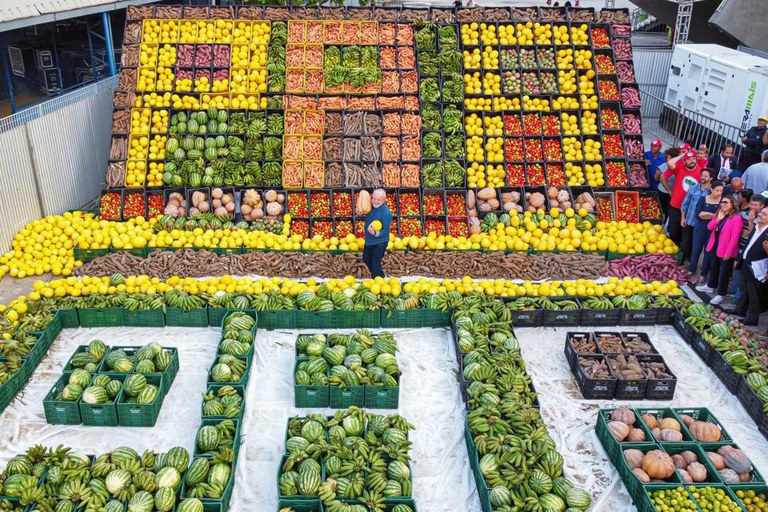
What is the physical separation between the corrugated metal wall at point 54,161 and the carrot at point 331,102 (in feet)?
17.5

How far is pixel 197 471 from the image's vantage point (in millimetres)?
6539

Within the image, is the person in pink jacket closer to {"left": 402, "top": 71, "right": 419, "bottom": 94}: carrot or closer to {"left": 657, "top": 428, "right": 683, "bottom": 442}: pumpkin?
{"left": 657, "top": 428, "right": 683, "bottom": 442}: pumpkin

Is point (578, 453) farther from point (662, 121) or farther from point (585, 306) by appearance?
point (662, 121)

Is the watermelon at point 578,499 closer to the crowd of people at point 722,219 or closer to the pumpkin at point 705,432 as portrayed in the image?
the pumpkin at point 705,432

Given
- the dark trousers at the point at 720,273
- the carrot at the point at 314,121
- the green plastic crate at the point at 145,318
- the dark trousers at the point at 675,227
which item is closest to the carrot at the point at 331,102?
the carrot at the point at 314,121

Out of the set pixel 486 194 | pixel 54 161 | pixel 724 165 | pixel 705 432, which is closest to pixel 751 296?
pixel 724 165

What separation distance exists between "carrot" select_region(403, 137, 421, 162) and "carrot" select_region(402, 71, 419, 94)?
1.16 metres

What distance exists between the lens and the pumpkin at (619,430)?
7.30 m

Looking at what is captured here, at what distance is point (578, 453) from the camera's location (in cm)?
755

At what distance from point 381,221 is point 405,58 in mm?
5399

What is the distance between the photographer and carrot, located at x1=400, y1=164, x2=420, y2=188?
1310 centimetres

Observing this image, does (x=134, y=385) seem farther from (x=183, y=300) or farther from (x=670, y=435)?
(x=670, y=435)

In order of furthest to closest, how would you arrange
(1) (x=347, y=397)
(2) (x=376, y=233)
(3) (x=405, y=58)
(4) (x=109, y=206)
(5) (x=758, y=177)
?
1. (3) (x=405, y=58)
2. (4) (x=109, y=206)
3. (5) (x=758, y=177)
4. (2) (x=376, y=233)
5. (1) (x=347, y=397)

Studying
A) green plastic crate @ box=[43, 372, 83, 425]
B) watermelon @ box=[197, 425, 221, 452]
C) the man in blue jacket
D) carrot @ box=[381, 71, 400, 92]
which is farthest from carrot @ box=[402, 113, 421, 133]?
green plastic crate @ box=[43, 372, 83, 425]
